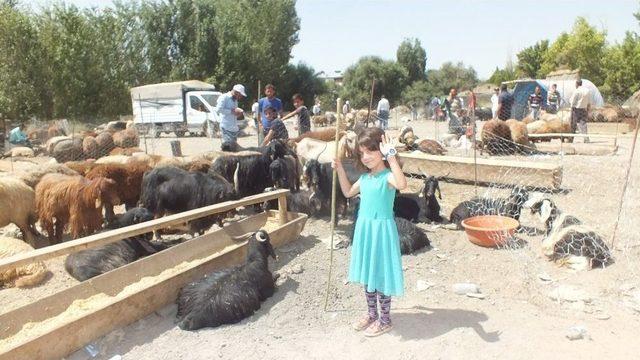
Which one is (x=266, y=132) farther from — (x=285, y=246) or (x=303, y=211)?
(x=285, y=246)

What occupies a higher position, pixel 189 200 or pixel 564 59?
pixel 564 59

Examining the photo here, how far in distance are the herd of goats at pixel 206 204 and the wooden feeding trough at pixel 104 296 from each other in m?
0.31

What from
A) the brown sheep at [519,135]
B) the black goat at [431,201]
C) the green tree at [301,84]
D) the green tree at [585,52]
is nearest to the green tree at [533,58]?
the green tree at [585,52]

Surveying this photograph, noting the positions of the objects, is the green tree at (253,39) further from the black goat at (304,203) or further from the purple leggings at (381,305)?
the purple leggings at (381,305)

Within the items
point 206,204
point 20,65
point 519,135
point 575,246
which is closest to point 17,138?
point 20,65

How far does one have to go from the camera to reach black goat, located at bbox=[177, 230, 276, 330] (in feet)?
13.2

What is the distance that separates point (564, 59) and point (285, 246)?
3699 cm

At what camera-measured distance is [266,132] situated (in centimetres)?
885

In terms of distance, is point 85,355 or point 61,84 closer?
point 85,355

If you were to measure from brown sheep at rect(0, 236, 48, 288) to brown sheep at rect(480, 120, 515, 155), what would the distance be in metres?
10.0

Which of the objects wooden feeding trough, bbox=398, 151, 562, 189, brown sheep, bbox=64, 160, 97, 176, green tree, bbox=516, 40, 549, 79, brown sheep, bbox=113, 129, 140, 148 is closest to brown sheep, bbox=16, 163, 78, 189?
brown sheep, bbox=64, 160, 97, 176

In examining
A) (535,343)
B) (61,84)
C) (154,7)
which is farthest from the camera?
(154,7)

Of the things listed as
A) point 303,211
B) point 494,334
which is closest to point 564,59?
point 303,211

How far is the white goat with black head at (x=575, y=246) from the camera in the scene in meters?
4.88
